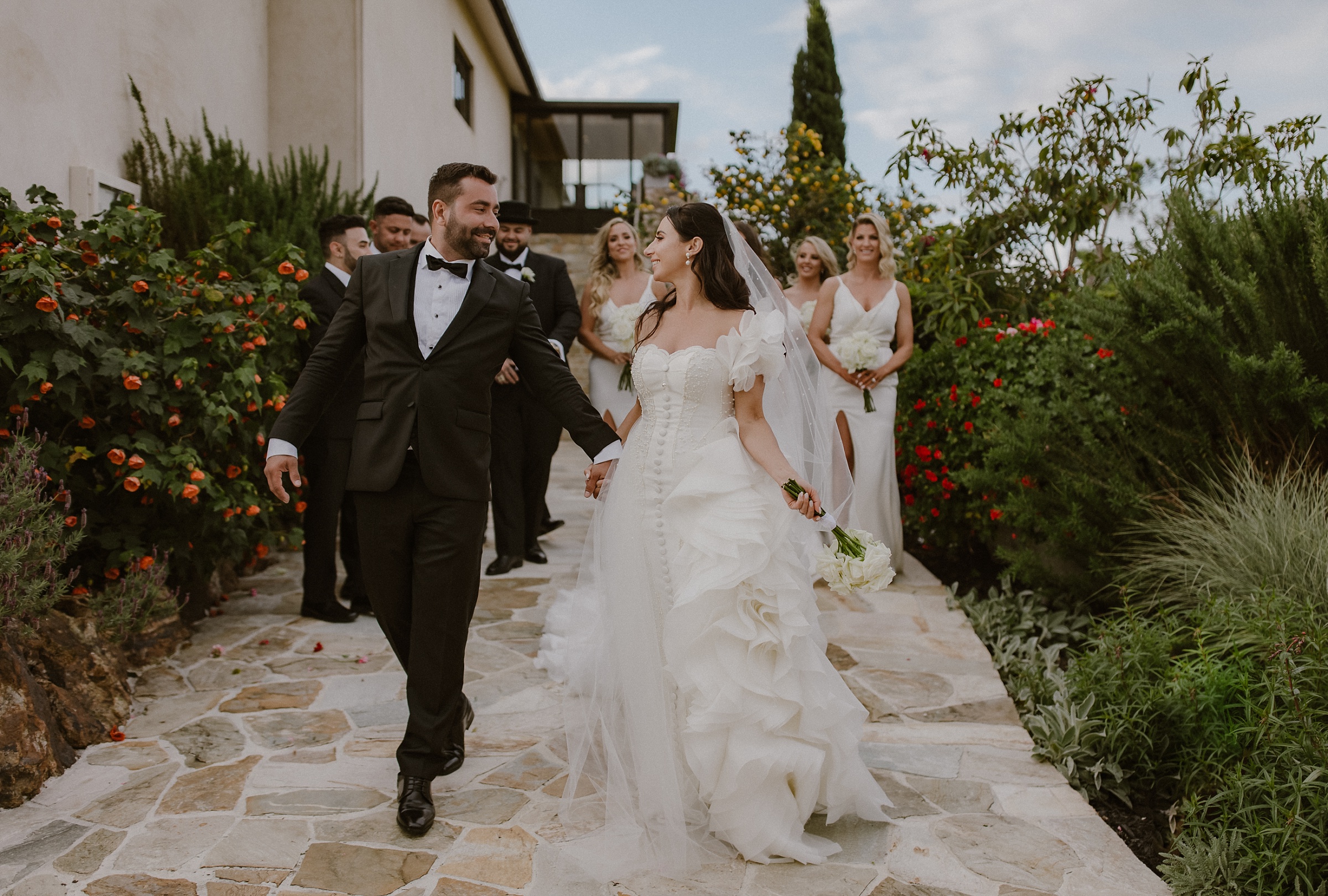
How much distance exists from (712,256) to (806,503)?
1.00 metres

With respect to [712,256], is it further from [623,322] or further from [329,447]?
[623,322]

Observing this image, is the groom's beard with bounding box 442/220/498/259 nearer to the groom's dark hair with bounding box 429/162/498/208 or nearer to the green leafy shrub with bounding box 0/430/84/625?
the groom's dark hair with bounding box 429/162/498/208

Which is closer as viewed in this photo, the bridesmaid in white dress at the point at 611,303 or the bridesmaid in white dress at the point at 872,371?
the bridesmaid in white dress at the point at 872,371

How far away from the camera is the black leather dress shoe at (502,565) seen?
6512 mm

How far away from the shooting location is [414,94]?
10.9 metres

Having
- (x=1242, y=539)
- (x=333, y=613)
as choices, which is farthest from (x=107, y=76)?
(x=1242, y=539)

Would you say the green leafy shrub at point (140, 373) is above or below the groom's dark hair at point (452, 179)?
below

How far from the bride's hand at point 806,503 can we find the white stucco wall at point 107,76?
15.1ft

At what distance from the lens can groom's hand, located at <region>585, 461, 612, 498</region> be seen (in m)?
3.43

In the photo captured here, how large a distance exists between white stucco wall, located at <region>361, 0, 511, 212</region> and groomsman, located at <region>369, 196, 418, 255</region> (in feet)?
9.26

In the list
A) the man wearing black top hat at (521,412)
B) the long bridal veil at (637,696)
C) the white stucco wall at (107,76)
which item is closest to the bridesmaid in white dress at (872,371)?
the man wearing black top hat at (521,412)

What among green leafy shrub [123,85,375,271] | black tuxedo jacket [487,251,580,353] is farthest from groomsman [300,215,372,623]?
black tuxedo jacket [487,251,580,353]

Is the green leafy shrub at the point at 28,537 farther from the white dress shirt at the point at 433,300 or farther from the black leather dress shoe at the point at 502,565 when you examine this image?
the black leather dress shoe at the point at 502,565

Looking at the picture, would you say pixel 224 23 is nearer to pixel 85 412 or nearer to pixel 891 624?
pixel 85 412
